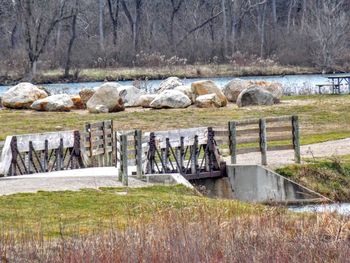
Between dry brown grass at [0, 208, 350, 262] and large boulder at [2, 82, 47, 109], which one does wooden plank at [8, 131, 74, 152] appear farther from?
large boulder at [2, 82, 47, 109]

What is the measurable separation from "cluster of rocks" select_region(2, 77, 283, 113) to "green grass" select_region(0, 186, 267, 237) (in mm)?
20627

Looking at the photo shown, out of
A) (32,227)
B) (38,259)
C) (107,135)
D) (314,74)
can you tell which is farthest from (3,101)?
(314,74)

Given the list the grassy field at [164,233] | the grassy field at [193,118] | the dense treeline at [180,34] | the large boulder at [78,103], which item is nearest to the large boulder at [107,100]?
the grassy field at [193,118]

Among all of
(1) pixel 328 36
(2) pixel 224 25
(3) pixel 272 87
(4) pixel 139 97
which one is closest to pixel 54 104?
(4) pixel 139 97

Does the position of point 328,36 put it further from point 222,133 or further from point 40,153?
point 40,153

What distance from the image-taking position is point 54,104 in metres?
42.2

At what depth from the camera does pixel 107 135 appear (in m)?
28.4

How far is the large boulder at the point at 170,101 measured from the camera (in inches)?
1673

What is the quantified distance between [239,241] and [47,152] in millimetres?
12922

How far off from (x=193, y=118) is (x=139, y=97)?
629 centimetres

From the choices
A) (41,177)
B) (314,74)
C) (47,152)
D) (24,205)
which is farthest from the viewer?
(314,74)

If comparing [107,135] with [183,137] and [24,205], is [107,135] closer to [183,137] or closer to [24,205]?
[183,137]

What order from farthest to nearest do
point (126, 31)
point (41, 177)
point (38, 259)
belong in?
point (126, 31), point (41, 177), point (38, 259)

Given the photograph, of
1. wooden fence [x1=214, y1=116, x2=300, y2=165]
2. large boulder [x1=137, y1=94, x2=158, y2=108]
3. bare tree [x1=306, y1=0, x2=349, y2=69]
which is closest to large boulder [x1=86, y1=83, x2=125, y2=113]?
large boulder [x1=137, y1=94, x2=158, y2=108]
